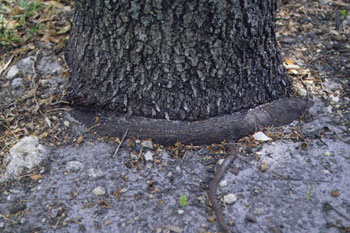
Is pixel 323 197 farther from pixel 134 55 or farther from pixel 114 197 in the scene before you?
pixel 134 55

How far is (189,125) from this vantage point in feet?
7.07

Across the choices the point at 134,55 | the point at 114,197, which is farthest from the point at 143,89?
the point at 114,197

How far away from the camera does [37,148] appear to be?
2.11 m

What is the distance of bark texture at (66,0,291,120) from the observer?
6.23 feet

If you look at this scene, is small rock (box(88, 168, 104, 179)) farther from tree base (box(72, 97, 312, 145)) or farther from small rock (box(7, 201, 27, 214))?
small rock (box(7, 201, 27, 214))

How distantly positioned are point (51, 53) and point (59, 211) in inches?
54.4

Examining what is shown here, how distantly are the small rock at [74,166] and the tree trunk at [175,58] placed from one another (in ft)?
1.34

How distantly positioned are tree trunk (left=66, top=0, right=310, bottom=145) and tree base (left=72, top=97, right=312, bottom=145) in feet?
0.16

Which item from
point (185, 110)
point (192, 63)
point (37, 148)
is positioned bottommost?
point (37, 148)

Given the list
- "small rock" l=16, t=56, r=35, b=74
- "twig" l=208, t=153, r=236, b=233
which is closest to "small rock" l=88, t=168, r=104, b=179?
"twig" l=208, t=153, r=236, b=233

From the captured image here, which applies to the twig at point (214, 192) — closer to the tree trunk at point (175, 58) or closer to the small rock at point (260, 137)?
the small rock at point (260, 137)

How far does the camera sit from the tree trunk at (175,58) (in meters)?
1.90

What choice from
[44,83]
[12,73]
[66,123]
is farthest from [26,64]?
[66,123]

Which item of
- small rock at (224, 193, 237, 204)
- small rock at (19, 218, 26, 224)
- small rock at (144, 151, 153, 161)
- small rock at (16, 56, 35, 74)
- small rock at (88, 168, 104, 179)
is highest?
small rock at (16, 56, 35, 74)
